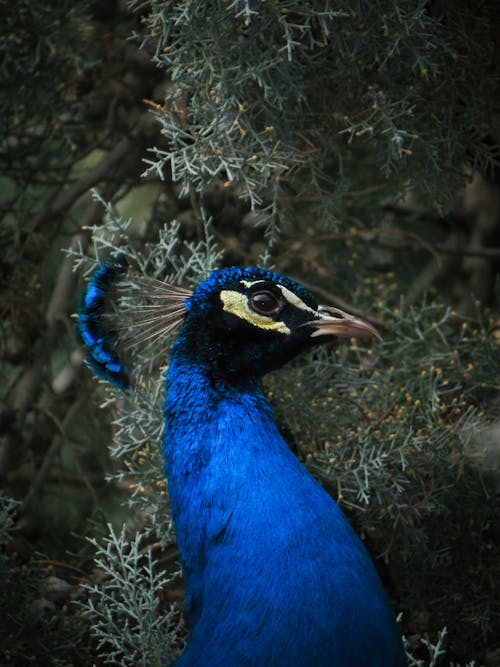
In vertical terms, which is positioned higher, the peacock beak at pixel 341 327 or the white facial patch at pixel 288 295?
the white facial patch at pixel 288 295

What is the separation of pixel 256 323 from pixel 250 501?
322 mm

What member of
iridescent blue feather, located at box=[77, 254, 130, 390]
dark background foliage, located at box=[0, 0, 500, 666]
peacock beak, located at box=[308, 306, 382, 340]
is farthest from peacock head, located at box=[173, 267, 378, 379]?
dark background foliage, located at box=[0, 0, 500, 666]

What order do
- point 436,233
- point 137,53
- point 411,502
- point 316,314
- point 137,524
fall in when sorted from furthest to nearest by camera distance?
point 436,233 → point 137,53 → point 137,524 → point 411,502 → point 316,314

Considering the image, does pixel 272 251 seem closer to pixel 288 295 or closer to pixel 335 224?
pixel 335 224

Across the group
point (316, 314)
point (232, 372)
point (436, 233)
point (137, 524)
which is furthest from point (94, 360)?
point (436, 233)

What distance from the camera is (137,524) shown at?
2.29m

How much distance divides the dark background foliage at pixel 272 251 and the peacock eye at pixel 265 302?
35cm

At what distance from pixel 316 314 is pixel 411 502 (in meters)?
0.57

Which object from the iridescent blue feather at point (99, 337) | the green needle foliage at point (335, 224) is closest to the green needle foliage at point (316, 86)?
the green needle foliage at point (335, 224)

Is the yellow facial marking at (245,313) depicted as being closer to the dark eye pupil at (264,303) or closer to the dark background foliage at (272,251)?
the dark eye pupil at (264,303)

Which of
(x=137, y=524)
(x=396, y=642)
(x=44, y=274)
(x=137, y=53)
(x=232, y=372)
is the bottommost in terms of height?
(x=137, y=524)

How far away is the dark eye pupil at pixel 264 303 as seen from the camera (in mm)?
1618

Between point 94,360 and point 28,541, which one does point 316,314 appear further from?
point 28,541

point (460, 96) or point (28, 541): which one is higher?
point (460, 96)
